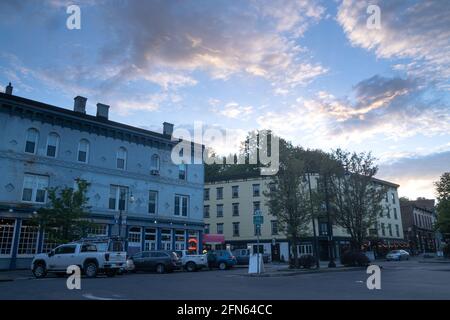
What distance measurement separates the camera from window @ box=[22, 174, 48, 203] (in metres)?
29.0

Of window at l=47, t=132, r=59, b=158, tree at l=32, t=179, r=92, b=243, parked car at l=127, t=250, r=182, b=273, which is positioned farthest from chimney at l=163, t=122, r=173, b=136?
parked car at l=127, t=250, r=182, b=273

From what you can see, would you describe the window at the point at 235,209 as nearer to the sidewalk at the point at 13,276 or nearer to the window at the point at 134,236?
the window at the point at 134,236

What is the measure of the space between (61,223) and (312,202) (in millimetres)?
19131

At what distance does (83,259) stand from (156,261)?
651cm

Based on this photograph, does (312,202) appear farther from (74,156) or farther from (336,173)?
(74,156)

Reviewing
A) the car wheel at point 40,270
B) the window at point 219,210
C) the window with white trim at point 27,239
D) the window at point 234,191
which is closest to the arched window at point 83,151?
the window with white trim at point 27,239

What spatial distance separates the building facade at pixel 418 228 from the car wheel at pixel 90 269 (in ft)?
236

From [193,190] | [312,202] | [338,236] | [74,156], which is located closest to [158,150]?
[193,190]

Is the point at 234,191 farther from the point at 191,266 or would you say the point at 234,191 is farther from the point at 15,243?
the point at 15,243

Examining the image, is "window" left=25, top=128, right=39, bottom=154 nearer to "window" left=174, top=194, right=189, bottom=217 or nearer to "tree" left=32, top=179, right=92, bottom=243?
"tree" left=32, top=179, right=92, bottom=243

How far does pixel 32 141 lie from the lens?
29.9 meters

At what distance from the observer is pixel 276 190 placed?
105 feet

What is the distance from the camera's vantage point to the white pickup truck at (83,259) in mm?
22172

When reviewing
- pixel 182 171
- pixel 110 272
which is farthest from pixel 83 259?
pixel 182 171
